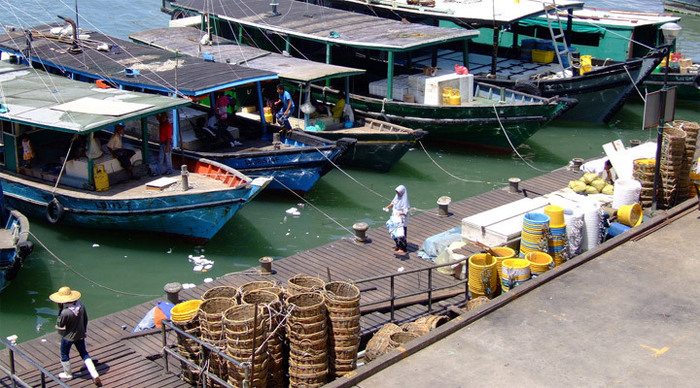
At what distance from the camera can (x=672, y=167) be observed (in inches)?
671

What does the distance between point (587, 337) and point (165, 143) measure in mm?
11857

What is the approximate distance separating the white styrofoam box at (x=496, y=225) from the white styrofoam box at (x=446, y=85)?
9.77 metres

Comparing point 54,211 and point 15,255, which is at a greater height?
point 15,255

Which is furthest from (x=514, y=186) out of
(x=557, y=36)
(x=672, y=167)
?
(x=557, y=36)

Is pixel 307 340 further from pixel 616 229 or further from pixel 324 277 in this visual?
pixel 616 229

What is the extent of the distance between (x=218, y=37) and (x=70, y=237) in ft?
32.5

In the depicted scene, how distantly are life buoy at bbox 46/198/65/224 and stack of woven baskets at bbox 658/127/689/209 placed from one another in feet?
39.6

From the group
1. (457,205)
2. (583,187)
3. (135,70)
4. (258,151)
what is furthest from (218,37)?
(583,187)

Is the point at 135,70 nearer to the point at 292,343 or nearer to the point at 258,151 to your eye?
the point at 258,151

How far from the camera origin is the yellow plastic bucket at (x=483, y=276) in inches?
560

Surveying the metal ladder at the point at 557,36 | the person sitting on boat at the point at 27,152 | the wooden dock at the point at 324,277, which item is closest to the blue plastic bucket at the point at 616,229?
the wooden dock at the point at 324,277

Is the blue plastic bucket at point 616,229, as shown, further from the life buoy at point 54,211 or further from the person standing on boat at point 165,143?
the life buoy at point 54,211

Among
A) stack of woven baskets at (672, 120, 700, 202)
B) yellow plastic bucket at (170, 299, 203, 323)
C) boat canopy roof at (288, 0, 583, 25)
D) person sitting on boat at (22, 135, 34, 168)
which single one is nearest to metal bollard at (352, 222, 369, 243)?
yellow plastic bucket at (170, 299, 203, 323)

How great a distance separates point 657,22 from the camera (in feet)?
104
